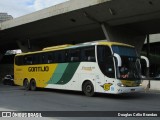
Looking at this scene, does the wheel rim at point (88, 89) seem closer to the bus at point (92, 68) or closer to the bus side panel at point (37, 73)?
the bus at point (92, 68)

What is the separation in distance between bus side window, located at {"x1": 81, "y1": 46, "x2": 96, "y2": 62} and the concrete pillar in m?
14.7

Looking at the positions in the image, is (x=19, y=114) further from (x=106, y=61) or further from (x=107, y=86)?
(x=106, y=61)

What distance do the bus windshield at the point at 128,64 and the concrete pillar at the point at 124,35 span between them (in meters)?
15.5

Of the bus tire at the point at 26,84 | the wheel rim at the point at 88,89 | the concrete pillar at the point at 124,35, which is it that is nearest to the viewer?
the wheel rim at the point at 88,89

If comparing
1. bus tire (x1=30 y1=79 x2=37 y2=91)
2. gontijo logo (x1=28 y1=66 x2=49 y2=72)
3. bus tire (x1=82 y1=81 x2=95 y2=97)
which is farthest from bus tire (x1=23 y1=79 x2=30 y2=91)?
bus tire (x1=82 y1=81 x2=95 y2=97)

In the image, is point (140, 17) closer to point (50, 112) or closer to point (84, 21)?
point (84, 21)

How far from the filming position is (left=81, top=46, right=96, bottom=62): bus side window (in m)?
19.3

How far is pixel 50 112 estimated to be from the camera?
1244 centimetres

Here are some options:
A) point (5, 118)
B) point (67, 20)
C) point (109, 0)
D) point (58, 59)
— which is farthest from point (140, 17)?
point (5, 118)

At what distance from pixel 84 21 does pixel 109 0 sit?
688cm

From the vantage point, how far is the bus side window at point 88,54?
19.3m

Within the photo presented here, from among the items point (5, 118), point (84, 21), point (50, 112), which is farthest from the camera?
point (84, 21)

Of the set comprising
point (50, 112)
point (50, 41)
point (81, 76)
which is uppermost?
point (50, 41)

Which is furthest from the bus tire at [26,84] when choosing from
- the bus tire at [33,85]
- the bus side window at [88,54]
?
the bus side window at [88,54]
